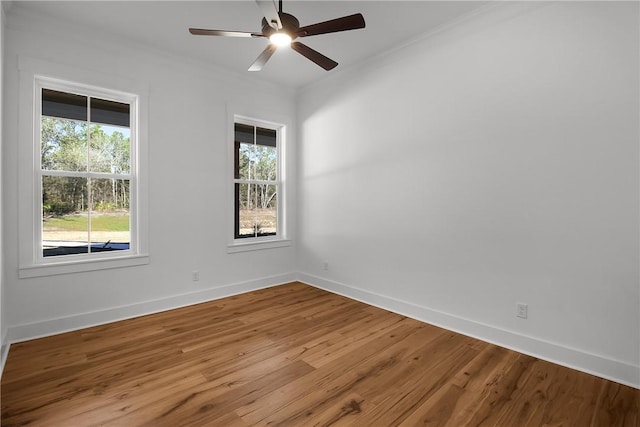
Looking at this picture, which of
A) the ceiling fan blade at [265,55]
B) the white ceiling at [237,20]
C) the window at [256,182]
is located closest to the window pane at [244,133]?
the window at [256,182]

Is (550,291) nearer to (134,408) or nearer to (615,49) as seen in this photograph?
(615,49)

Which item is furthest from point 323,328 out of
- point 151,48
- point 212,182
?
point 151,48

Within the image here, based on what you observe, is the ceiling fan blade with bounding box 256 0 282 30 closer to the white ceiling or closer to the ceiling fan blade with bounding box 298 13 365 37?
the ceiling fan blade with bounding box 298 13 365 37

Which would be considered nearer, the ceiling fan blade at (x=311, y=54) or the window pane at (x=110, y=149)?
the ceiling fan blade at (x=311, y=54)

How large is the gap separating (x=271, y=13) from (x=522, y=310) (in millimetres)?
2972

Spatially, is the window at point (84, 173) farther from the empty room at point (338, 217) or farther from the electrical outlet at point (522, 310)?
the electrical outlet at point (522, 310)

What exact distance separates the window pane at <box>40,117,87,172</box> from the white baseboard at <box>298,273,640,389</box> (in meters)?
3.34

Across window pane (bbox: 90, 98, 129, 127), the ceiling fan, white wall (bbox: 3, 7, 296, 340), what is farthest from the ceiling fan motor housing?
window pane (bbox: 90, 98, 129, 127)

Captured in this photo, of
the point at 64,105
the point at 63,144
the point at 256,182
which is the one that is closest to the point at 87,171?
the point at 63,144

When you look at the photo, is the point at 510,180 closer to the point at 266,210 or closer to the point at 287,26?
the point at 287,26

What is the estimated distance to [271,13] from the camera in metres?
2.06

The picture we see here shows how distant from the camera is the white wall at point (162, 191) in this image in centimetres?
272

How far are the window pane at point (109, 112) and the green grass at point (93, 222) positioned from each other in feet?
3.19

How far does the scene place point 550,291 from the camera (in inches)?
97.7
